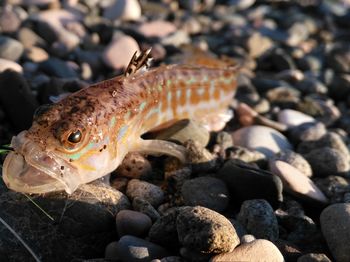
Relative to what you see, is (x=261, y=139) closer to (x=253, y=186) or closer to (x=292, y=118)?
(x=292, y=118)

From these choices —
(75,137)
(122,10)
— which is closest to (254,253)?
Answer: (75,137)

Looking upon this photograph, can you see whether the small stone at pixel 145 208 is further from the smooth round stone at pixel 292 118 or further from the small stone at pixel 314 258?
the smooth round stone at pixel 292 118

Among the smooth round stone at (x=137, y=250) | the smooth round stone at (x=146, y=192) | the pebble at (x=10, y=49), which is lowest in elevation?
the smooth round stone at (x=146, y=192)

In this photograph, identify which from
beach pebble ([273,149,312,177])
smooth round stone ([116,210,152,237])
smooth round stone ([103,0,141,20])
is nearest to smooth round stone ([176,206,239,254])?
smooth round stone ([116,210,152,237])

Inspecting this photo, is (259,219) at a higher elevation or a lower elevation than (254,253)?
lower

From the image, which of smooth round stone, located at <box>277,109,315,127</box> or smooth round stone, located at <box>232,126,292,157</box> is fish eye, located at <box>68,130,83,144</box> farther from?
smooth round stone, located at <box>277,109,315,127</box>

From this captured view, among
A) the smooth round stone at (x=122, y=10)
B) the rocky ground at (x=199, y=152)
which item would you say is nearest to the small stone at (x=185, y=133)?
the rocky ground at (x=199, y=152)

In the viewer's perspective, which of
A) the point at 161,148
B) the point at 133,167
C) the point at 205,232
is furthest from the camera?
the point at 161,148
